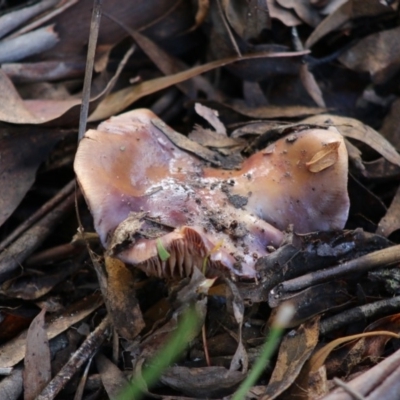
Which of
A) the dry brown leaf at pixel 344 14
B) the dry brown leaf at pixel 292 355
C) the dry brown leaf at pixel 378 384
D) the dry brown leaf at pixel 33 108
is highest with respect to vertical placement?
the dry brown leaf at pixel 33 108

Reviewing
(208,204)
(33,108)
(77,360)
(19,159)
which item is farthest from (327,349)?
(33,108)

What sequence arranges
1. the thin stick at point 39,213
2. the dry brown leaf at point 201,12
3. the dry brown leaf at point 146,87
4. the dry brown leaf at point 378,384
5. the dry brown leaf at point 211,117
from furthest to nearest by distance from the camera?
the dry brown leaf at point 201,12, the dry brown leaf at point 146,87, the dry brown leaf at point 211,117, the thin stick at point 39,213, the dry brown leaf at point 378,384

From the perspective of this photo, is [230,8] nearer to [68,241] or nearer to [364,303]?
[68,241]

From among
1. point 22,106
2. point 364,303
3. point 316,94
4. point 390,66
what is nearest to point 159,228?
→ point 364,303

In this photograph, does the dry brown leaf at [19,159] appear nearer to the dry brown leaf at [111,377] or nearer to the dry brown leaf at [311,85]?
the dry brown leaf at [111,377]

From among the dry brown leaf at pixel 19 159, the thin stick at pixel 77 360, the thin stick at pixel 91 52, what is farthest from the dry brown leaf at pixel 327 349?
the dry brown leaf at pixel 19 159

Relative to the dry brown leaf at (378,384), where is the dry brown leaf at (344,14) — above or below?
above

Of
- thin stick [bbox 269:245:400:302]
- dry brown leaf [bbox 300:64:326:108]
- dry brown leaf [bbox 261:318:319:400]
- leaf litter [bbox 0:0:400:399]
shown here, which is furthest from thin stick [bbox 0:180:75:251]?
dry brown leaf [bbox 300:64:326:108]

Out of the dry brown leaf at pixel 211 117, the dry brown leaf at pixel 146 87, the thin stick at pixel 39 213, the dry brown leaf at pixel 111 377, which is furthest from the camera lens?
the dry brown leaf at pixel 146 87
